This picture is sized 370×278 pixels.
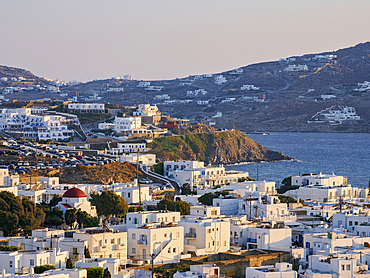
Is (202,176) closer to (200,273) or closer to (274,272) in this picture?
(200,273)

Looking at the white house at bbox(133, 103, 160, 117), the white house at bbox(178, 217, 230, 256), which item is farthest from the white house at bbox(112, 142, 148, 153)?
the white house at bbox(178, 217, 230, 256)

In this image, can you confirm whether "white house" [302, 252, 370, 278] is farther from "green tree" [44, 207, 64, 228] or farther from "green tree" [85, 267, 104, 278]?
"green tree" [44, 207, 64, 228]

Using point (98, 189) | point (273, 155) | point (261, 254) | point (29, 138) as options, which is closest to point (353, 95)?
point (273, 155)

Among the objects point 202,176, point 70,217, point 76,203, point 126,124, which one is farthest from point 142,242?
point 126,124

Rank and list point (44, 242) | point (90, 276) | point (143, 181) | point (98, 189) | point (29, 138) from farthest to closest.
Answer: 1. point (29, 138)
2. point (143, 181)
3. point (98, 189)
4. point (44, 242)
5. point (90, 276)

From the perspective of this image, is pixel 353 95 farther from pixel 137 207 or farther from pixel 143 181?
pixel 137 207

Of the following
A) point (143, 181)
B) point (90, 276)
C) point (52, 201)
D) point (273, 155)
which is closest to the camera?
point (90, 276)

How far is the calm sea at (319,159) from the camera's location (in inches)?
2836

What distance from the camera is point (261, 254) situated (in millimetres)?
22953

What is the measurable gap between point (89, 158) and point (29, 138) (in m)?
20.0

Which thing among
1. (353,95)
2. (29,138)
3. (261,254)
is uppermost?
(353,95)

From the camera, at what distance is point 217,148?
89.6m

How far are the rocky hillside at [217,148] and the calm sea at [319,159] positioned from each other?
362 centimetres

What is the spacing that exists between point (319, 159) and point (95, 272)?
7710cm
